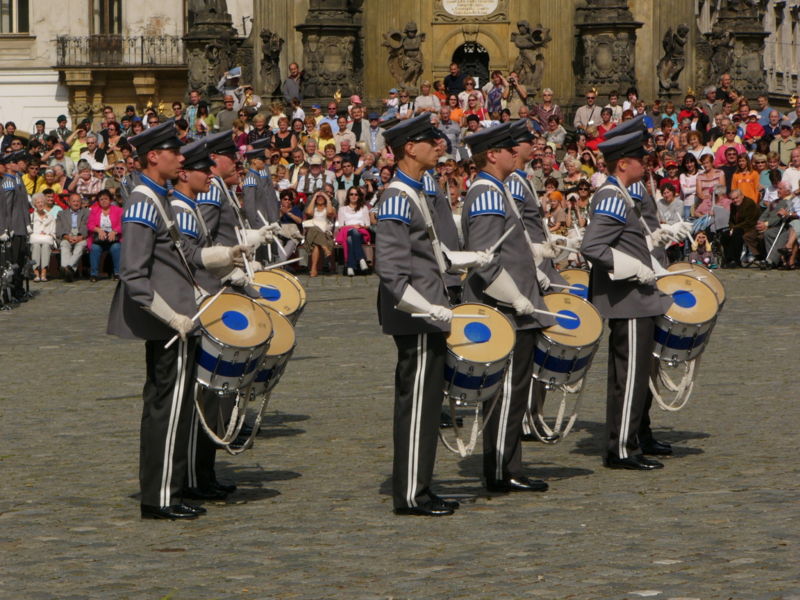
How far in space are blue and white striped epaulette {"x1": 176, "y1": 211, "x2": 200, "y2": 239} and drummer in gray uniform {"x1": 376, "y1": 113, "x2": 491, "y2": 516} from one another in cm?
130

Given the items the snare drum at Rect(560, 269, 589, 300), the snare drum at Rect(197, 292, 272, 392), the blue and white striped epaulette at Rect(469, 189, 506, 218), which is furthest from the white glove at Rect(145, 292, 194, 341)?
the snare drum at Rect(560, 269, 589, 300)

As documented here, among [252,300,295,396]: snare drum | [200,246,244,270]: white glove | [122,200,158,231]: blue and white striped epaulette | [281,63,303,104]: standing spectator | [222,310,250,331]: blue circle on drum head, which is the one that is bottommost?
[252,300,295,396]: snare drum

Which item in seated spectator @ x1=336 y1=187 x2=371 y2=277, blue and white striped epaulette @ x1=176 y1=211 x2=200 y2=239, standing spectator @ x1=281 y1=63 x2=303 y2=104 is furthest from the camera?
standing spectator @ x1=281 y1=63 x2=303 y2=104

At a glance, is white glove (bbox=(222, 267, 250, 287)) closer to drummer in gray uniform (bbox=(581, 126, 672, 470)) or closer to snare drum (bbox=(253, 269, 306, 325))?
snare drum (bbox=(253, 269, 306, 325))

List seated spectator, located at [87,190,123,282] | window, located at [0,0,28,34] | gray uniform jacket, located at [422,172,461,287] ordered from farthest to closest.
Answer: window, located at [0,0,28,34] < seated spectator, located at [87,190,123,282] < gray uniform jacket, located at [422,172,461,287]

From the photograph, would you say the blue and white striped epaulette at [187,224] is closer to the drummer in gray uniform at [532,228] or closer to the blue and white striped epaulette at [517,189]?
the drummer in gray uniform at [532,228]

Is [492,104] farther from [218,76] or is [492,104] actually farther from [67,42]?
[67,42]

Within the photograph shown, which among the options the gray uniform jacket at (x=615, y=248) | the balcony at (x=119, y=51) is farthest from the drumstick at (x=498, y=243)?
the balcony at (x=119, y=51)

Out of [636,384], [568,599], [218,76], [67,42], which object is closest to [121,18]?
[67,42]

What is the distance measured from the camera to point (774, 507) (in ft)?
30.0

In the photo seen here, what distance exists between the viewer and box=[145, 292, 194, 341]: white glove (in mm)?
8914

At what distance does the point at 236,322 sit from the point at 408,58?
2975cm

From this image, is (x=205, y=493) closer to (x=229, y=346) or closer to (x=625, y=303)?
(x=229, y=346)

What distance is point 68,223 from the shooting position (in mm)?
27828
